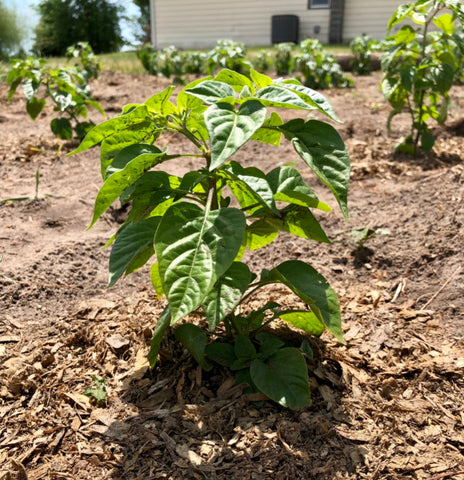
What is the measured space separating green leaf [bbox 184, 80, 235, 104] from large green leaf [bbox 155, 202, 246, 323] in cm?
35

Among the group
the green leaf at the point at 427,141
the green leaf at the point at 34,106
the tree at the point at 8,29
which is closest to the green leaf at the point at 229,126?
the green leaf at the point at 427,141

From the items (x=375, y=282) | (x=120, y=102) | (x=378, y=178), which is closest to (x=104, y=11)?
(x=120, y=102)

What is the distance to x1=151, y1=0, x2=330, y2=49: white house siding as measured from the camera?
1817 centimetres

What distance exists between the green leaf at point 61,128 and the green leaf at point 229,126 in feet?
14.2

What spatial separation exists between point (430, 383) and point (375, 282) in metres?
0.94

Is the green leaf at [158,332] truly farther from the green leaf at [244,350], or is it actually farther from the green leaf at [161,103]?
the green leaf at [161,103]

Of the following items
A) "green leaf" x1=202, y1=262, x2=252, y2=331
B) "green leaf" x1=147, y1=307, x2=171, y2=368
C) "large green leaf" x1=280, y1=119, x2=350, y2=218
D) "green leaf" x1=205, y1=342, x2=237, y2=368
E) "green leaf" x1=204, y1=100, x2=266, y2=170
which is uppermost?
"green leaf" x1=204, y1=100, x2=266, y2=170

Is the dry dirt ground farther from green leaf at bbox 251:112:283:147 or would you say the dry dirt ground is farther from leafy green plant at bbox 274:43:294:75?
leafy green plant at bbox 274:43:294:75

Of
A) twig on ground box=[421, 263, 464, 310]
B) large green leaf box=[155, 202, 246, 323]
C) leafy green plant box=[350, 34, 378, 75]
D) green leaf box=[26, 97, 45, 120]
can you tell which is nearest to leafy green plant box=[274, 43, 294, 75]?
leafy green plant box=[350, 34, 378, 75]

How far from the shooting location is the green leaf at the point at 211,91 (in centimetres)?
176

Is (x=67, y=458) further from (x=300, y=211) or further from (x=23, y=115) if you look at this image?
(x=23, y=115)

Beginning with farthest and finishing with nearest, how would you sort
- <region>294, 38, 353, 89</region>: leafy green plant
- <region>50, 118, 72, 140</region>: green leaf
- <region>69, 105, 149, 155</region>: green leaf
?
1. <region>294, 38, 353, 89</region>: leafy green plant
2. <region>50, 118, 72, 140</region>: green leaf
3. <region>69, 105, 149, 155</region>: green leaf

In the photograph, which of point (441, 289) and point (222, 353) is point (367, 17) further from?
point (222, 353)

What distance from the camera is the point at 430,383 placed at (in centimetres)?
232
